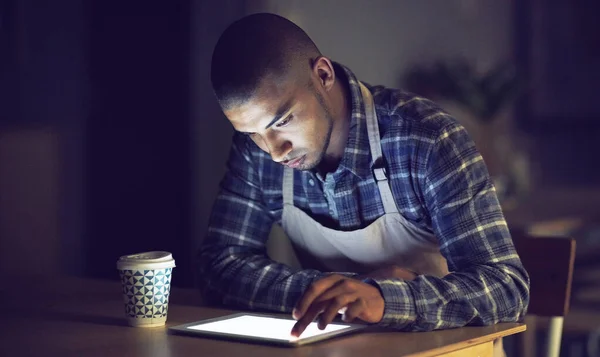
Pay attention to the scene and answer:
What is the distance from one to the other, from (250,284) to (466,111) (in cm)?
267

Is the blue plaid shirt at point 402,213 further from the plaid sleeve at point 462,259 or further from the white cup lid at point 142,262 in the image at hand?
the white cup lid at point 142,262

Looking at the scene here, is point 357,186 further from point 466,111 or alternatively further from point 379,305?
point 466,111

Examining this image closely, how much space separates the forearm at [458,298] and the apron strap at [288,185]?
494mm

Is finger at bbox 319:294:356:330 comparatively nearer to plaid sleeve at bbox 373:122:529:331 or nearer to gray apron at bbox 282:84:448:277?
plaid sleeve at bbox 373:122:529:331

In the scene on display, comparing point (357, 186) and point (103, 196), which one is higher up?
point (357, 186)

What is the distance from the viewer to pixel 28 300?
1.77 metres

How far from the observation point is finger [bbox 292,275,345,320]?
4.20 ft

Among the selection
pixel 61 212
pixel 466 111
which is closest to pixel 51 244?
pixel 61 212

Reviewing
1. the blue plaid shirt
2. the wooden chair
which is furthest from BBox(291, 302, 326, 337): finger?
the wooden chair

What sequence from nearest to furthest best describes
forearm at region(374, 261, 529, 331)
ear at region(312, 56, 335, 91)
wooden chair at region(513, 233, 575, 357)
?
forearm at region(374, 261, 529, 331)
ear at region(312, 56, 335, 91)
wooden chair at region(513, 233, 575, 357)

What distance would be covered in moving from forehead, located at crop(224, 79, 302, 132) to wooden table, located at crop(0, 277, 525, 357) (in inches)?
14.2

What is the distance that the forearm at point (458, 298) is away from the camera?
4.48 ft

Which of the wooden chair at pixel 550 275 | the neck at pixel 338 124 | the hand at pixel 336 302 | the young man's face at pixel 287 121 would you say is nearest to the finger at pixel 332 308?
Answer: the hand at pixel 336 302

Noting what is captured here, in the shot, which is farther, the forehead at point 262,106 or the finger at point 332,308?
the forehead at point 262,106
